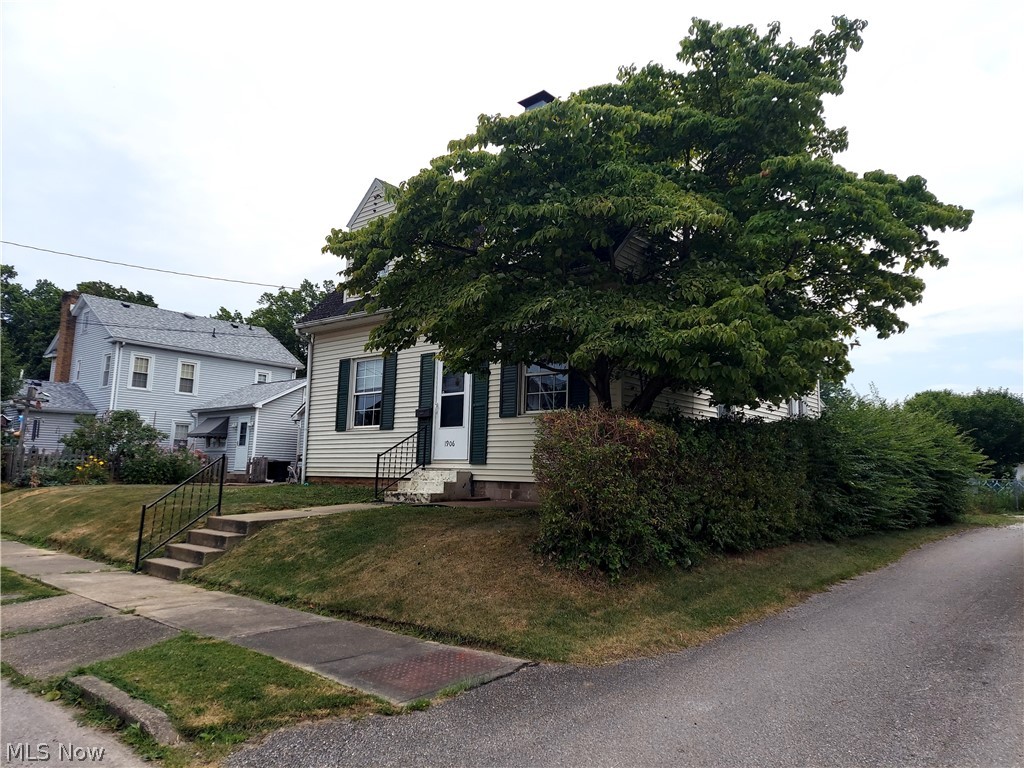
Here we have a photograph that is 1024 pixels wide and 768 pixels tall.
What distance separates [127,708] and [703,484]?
5804 mm

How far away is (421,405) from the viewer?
1356cm

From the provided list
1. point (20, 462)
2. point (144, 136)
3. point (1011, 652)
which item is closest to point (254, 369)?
point (20, 462)

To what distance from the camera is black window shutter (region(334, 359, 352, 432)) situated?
15102 millimetres

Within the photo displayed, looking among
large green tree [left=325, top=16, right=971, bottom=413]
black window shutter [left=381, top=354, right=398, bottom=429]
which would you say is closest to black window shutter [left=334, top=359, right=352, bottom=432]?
black window shutter [left=381, top=354, right=398, bottom=429]

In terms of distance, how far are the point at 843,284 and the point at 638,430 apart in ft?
14.9

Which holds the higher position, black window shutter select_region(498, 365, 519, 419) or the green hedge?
black window shutter select_region(498, 365, 519, 419)

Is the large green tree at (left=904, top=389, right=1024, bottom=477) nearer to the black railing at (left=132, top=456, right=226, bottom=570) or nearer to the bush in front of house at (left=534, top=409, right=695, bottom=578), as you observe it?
the bush in front of house at (left=534, top=409, right=695, bottom=578)

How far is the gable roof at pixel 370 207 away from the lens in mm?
15070

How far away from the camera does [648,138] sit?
880 centimetres

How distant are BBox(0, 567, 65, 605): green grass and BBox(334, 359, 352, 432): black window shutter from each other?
703 cm

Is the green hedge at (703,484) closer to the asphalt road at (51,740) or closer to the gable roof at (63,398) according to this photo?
the asphalt road at (51,740)

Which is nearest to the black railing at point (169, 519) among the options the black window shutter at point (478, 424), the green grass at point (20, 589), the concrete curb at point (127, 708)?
the green grass at point (20, 589)

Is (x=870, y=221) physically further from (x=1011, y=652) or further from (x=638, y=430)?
(x=1011, y=652)

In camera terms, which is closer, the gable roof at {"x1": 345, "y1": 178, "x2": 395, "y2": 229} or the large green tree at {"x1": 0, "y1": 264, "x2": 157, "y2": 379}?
the gable roof at {"x1": 345, "y1": 178, "x2": 395, "y2": 229}
